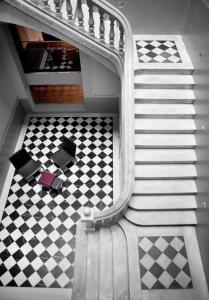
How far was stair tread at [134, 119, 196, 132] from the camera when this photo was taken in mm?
6312

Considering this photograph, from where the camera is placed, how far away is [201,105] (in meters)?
5.96

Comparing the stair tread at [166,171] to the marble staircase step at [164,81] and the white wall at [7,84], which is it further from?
the white wall at [7,84]

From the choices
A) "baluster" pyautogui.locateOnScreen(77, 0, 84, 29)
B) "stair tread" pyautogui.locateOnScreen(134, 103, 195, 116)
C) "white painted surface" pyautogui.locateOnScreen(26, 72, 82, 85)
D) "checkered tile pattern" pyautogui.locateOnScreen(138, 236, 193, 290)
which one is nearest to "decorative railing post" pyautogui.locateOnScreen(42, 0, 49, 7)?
"baluster" pyautogui.locateOnScreen(77, 0, 84, 29)

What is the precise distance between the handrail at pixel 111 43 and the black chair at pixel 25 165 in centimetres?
316

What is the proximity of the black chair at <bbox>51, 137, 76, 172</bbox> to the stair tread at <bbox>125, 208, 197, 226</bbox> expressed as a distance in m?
3.17

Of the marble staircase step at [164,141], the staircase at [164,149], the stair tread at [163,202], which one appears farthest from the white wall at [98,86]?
the stair tread at [163,202]

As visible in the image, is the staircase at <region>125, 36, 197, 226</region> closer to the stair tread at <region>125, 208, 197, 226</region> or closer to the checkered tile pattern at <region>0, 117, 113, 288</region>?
the stair tread at <region>125, 208, 197, 226</region>

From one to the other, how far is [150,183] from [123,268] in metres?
1.85

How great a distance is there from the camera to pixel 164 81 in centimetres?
663

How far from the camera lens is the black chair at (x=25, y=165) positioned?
26.2ft

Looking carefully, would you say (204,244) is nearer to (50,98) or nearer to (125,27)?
(125,27)

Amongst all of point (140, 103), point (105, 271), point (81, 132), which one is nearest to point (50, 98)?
point (81, 132)

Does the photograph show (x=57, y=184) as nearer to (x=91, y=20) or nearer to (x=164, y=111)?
(x=164, y=111)

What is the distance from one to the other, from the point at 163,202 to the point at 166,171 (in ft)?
2.30
